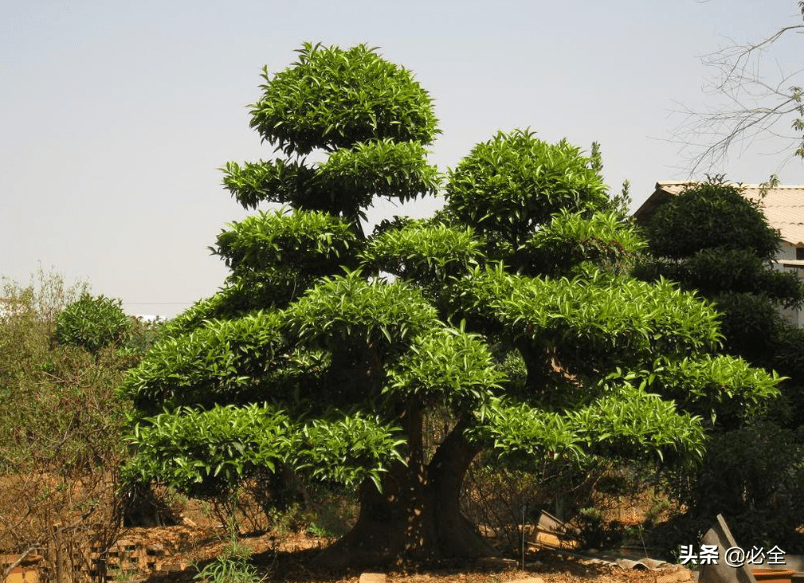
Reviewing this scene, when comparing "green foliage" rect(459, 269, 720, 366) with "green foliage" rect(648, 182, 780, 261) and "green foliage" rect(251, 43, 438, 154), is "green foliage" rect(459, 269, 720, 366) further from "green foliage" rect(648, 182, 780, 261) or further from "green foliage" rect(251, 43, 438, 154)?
"green foliage" rect(648, 182, 780, 261)

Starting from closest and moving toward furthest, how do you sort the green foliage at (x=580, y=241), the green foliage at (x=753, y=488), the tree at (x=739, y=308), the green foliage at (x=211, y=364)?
the green foliage at (x=211, y=364) → the green foliage at (x=580, y=241) → the green foliage at (x=753, y=488) → the tree at (x=739, y=308)

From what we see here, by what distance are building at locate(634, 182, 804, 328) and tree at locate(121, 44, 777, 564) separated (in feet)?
26.6

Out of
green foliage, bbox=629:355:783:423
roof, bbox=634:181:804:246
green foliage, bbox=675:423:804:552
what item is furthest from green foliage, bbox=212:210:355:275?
roof, bbox=634:181:804:246

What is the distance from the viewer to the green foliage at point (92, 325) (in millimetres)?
17672

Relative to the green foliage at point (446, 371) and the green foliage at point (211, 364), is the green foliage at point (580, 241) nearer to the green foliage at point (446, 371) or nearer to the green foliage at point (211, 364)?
the green foliage at point (446, 371)

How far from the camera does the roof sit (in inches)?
679

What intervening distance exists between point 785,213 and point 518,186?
41.7 feet

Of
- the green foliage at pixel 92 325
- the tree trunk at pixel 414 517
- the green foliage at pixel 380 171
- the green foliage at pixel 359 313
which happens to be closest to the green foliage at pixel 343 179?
the green foliage at pixel 380 171

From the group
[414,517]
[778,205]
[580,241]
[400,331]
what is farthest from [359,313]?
[778,205]

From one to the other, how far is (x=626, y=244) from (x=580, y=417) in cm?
155

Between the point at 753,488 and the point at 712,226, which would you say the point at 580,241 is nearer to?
the point at 753,488

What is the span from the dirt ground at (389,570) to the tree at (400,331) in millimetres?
276

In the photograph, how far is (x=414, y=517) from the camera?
8.84 metres

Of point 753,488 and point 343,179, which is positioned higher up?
point 343,179
